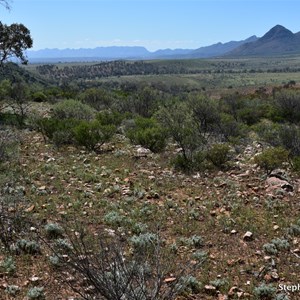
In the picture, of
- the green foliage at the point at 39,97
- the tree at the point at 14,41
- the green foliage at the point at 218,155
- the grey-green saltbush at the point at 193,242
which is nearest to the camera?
the grey-green saltbush at the point at 193,242

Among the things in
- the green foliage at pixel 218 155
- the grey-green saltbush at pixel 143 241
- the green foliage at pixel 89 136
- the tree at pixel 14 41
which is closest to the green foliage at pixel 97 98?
Result: the tree at pixel 14 41

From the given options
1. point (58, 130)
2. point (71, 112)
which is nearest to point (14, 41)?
point (71, 112)

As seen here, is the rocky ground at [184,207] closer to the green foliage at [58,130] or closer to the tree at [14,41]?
the green foliage at [58,130]

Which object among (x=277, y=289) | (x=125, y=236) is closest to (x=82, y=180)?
(x=125, y=236)

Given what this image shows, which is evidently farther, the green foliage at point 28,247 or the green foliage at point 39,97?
the green foliage at point 39,97

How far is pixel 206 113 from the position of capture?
62.5 ft

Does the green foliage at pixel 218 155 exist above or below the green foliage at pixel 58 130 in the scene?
below

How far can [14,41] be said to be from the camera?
902 inches

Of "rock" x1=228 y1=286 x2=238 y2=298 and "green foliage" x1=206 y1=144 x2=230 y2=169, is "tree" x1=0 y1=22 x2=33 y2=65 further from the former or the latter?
"rock" x1=228 y1=286 x2=238 y2=298

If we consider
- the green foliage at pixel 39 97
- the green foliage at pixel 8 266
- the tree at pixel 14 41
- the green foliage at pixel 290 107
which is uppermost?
the tree at pixel 14 41

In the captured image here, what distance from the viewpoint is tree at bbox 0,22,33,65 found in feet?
73.5

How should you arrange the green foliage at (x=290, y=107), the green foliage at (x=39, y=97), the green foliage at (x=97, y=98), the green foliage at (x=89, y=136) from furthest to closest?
the green foliage at (x=39, y=97) < the green foliage at (x=97, y=98) < the green foliage at (x=290, y=107) < the green foliage at (x=89, y=136)

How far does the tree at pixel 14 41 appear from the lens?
882 inches

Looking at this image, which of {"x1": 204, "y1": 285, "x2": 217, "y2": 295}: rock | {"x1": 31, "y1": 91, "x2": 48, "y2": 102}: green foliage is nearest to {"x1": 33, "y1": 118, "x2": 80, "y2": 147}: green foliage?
{"x1": 204, "y1": 285, "x2": 217, "y2": 295}: rock
